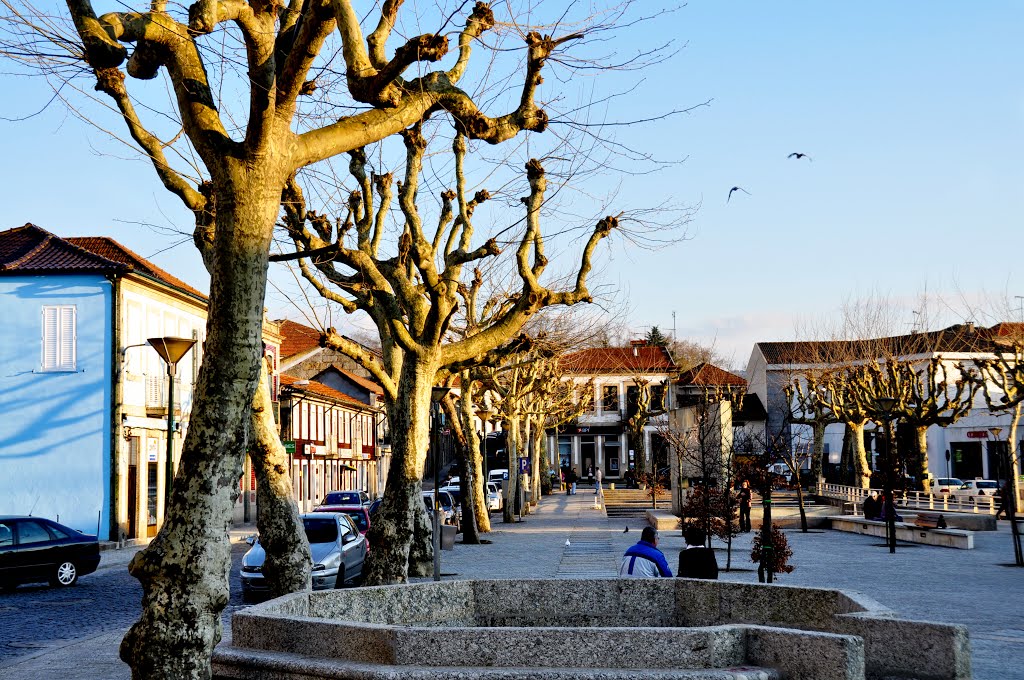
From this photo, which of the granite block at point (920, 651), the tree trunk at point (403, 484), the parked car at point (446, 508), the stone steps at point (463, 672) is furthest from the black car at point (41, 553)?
the parked car at point (446, 508)

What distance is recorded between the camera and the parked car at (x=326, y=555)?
2034cm

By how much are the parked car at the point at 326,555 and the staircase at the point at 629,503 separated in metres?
28.9

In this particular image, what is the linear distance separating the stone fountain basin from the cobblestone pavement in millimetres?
3108

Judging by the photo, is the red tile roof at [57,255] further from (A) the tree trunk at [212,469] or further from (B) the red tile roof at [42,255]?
(A) the tree trunk at [212,469]

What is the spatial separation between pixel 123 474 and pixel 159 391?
3.49 meters

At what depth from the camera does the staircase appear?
53.8 meters

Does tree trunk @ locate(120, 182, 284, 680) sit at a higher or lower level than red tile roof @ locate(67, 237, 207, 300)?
lower

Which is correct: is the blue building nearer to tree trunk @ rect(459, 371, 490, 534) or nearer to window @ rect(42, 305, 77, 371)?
window @ rect(42, 305, 77, 371)

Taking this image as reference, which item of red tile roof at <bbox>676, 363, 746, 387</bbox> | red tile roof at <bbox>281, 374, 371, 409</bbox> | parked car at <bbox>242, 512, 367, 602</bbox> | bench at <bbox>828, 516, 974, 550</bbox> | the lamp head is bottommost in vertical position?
bench at <bbox>828, 516, 974, 550</bbox>

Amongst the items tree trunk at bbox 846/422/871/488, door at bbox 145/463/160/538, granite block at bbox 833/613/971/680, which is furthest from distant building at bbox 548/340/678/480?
granite block at bbox 833/613/971/680

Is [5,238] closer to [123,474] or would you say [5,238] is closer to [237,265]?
[123,474]

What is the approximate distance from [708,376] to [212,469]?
86591 mm

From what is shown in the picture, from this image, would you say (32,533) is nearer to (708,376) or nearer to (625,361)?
(708,376)

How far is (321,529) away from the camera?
896 inches
